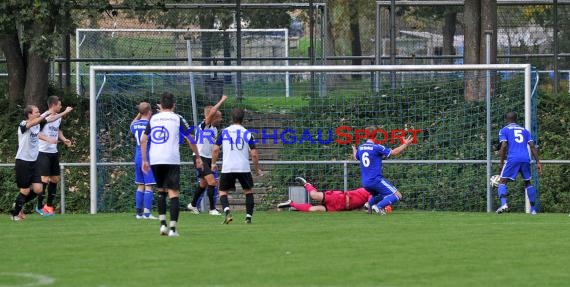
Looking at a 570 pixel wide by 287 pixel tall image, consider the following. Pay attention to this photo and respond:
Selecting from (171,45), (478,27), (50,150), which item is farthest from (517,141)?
(171,45)

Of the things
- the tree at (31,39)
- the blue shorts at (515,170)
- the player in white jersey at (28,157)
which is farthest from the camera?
the tree at (31,39)

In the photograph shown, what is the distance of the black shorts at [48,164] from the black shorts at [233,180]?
4045 mm

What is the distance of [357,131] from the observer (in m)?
23.3

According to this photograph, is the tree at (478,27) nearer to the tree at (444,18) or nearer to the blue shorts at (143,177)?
the tree at (444,18)

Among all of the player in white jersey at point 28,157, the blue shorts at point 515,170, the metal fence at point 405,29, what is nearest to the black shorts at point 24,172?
the player in white jersey at point 28,157

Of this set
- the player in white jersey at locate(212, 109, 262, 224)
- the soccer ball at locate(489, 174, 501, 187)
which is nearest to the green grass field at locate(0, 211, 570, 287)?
the player in white jersey at locate(212, 109, 262, 224)

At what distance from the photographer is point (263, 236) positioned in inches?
609

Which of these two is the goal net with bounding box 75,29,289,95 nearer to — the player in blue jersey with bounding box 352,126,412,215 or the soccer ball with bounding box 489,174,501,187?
the soccer ball with bounding box 489,174,501,187

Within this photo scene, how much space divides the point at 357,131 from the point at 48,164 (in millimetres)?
6313

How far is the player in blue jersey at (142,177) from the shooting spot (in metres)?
19.5

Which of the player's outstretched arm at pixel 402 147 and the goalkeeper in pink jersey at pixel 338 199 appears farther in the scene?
the goalkeeper in pink jersey at pixel 338 199

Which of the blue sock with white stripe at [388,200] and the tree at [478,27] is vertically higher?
the tree at [478,27]

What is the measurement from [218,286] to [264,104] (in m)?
13.4

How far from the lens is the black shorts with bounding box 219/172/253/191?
17703mm
